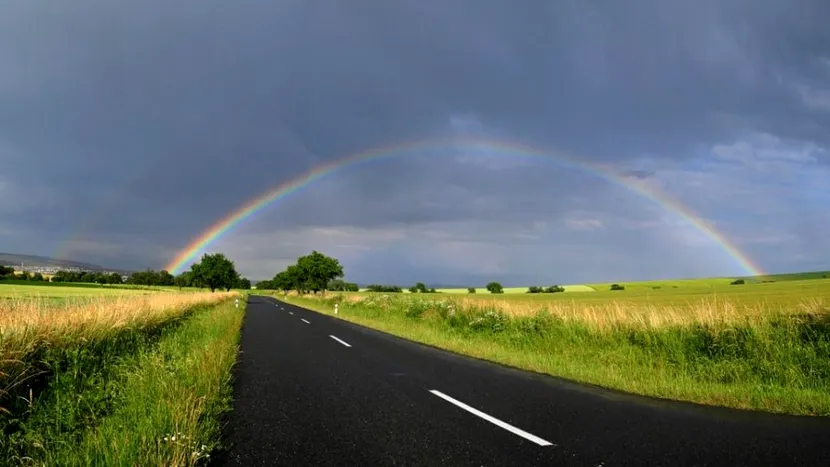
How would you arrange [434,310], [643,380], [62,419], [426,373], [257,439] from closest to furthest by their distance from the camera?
[257,439], [62,419], [643,380], [426,373], [434,310]

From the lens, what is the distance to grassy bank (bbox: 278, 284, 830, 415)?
8172 millimetres

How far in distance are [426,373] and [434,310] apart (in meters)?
14.4

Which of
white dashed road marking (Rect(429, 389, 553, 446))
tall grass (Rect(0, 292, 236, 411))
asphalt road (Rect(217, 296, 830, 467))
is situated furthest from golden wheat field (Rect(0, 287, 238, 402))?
white dashed road marking (Rect(429, 389, 553, 446))

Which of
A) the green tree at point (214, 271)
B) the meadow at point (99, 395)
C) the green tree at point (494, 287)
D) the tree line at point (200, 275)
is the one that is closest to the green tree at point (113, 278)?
the tree line at point (200, 275)

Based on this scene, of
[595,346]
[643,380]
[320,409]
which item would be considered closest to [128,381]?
[320,409]

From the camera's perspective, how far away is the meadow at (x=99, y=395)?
15.6ft

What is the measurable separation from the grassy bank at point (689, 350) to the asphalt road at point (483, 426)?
913mm

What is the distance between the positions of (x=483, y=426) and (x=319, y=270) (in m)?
85.7

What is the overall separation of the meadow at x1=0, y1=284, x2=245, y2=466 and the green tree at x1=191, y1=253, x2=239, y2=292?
3688 inches

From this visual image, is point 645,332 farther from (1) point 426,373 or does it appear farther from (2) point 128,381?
(2) point 128,381

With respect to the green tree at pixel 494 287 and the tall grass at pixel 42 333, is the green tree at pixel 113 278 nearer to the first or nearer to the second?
the green tree at pixel 494 287

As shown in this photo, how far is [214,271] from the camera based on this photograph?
3925 inches

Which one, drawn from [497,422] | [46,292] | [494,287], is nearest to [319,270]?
[46,292]

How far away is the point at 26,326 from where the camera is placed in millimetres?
7895
